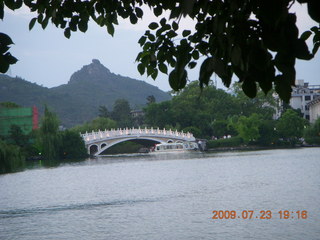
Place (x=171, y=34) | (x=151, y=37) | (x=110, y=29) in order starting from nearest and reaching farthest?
(x=171, y=34)
(x=151, y=37)
(x=110, y=29)

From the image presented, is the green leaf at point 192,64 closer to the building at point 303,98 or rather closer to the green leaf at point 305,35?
the green leaf at point 305,35

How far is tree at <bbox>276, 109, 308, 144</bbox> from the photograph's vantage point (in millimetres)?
53031

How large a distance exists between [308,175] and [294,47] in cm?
1938

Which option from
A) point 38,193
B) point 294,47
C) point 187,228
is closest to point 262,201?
point 187,228

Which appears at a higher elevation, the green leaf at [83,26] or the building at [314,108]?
the building at [314,108]

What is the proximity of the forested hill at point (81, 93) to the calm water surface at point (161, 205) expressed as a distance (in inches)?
2504

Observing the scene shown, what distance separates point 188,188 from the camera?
18.0 m

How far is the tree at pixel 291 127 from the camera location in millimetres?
53031

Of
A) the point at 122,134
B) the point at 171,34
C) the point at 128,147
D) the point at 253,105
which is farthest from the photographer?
the point at 253,105

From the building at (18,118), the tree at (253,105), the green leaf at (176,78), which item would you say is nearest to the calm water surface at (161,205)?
the green leaf at (176,78)

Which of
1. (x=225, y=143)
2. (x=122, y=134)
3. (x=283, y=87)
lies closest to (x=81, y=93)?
(x=225, y=143)

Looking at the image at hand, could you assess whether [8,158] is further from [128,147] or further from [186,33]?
[128,147]
